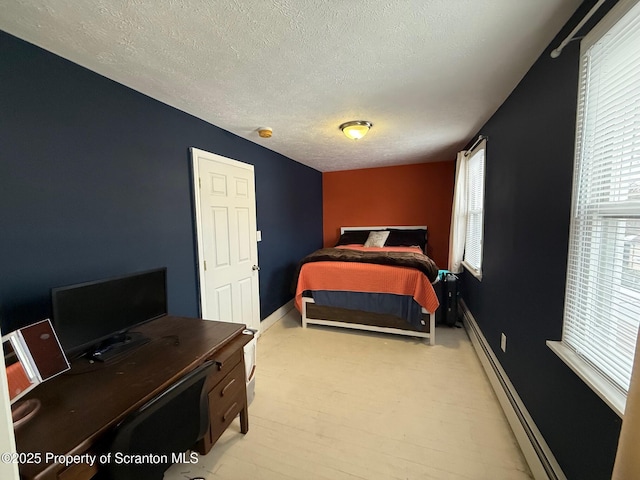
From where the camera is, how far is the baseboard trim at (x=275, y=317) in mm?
3305

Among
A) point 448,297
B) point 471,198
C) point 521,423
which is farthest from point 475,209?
point 521,423

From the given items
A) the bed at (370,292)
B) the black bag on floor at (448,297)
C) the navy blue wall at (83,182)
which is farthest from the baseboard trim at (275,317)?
the black bag on floor at (448,297)

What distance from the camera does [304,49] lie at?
1401 mm

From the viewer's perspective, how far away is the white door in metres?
2.35

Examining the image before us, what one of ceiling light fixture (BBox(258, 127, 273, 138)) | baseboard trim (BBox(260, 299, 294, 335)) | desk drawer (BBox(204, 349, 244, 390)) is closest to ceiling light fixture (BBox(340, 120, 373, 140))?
ceiling light fixture (BBox(258, 127, 273, 138))

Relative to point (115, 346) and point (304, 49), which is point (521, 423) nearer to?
point (115, 346)

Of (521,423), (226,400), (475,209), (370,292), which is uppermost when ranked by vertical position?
(475,209)

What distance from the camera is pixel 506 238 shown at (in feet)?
6.46

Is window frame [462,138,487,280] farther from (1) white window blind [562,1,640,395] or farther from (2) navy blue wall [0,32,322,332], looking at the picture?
(2) navy blue wall [0,32,322,332]

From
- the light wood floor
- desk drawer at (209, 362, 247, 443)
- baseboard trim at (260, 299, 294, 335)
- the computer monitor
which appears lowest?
the light wood floor

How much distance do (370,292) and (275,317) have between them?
139 cm

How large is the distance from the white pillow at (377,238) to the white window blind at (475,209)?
138cm

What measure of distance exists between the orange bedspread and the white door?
663 millimetres

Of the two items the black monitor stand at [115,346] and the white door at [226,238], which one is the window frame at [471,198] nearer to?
the white door at [226,238]
